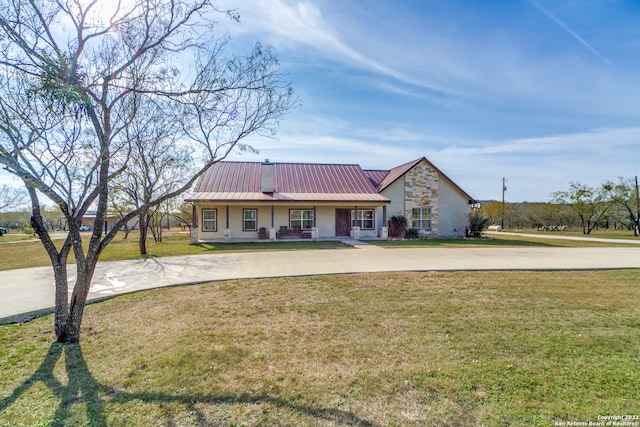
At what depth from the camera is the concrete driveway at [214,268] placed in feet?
20.6

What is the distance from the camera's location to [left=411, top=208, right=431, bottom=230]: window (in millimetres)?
21797

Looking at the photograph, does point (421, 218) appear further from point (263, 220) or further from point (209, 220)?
point (209, 220)

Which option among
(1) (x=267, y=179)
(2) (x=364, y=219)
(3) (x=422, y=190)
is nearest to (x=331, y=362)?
(1) (x=267, y=179)

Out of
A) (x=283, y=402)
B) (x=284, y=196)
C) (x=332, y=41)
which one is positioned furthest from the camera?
(x=284, y=196)

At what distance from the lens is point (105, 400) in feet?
9.20

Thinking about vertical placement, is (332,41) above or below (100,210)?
above

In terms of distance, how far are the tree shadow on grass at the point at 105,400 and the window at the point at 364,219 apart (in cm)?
1836

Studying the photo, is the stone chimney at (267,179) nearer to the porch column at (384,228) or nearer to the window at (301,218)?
the window at (301,218)

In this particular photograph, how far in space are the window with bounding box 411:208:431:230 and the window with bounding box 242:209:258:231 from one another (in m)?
11.5

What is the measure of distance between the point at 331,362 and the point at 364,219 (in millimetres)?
17942

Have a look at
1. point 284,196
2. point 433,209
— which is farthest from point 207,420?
point 433,209

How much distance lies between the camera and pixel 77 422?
251 centimetres

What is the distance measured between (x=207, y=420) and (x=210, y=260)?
908cm

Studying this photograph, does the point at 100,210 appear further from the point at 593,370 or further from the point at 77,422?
the point at 593,370
